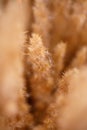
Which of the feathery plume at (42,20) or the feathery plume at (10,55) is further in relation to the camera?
the feathery plume at (42,20)

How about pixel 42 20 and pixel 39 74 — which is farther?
pixel 42 20

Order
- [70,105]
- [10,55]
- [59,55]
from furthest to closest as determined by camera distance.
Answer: [59,55]
[70,105]
[10,55]

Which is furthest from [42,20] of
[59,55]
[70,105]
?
[70,105]

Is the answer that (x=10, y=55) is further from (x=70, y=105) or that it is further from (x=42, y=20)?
(x=42, y=20)

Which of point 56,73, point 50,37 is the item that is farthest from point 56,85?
point 50,37

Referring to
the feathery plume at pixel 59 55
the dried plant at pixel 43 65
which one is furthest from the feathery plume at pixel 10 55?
the feathery plume at pixel 59 55

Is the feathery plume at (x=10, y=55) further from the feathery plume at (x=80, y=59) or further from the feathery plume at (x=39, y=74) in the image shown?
the feathery plume at (x=80, y=59)

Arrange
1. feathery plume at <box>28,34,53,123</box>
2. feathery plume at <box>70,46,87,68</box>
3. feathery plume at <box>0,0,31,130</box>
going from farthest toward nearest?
feathery plume at <box>70,46,87,68</box>
feathery plume at <box>28,34,53,123</box>
feathery plume at <box>0,0,31,130</box>

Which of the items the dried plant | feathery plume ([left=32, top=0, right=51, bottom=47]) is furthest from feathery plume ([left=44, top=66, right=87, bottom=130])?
feathery plume ([left=32, top=0, right=51, bottom=47])

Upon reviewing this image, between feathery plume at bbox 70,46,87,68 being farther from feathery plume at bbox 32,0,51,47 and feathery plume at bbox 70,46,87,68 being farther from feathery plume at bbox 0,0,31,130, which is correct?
feathery plume at bbox 0,0,31,130

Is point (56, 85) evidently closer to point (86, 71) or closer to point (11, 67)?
point (86, 71)

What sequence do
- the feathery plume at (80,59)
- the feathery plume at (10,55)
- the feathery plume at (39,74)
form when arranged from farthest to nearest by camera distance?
the feathery plume at (80,59) → the feathery plume at (39,74) → the feathery plume at (10,55)
